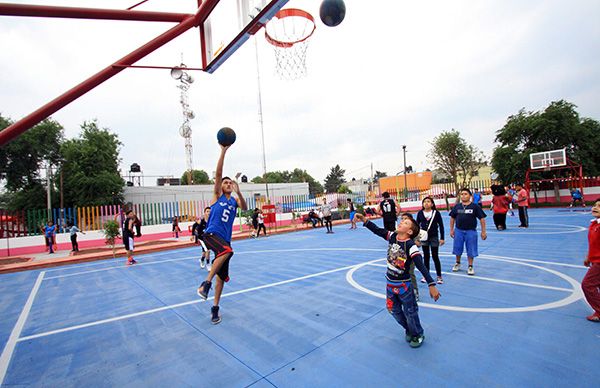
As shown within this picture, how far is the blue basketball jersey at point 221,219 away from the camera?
197 inches

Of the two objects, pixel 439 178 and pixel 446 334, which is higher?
pixel 439 178

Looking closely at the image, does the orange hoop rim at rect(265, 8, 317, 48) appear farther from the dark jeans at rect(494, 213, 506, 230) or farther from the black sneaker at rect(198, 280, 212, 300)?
the dark jeans at rect(494, 213, 506, 230)

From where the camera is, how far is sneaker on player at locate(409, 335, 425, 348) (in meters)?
3.58

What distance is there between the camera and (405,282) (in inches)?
142

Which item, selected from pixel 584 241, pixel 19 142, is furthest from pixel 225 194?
pixel 19 142

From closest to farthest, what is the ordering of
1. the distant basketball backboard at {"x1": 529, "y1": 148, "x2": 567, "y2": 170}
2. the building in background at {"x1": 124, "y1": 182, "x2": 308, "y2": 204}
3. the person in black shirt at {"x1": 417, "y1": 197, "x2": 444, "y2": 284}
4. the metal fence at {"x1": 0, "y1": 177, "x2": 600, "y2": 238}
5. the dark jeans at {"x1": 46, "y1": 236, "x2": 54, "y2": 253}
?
the person in black shirt at {"x1": 417, "y1": 197, "x2": 444, "y2": 284} → the dark jeans at {"x1": 46, "y1": 236, "x2": 54, "y2": 253} → the metal fence at {"x1": 0, "y1": 177, "x2": 600, "y2": 238} → the distant basketball backboard at {"x1": 529, "y1": 148, "x2": 567, "y2": 170} → the building in background at {"x1": 124, "y1": 182, "x2": 308, "y2": 204}

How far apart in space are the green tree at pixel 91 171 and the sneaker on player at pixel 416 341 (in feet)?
109

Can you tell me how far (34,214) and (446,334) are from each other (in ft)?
76.0

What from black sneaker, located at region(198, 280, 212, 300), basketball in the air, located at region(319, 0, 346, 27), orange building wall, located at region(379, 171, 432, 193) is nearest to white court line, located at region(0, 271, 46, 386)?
black sneaker, located at region(198, 280, 212, 300)

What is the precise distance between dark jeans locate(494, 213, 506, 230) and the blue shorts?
333 inches

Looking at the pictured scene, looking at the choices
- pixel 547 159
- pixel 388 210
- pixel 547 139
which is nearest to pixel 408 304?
pixel 388 210

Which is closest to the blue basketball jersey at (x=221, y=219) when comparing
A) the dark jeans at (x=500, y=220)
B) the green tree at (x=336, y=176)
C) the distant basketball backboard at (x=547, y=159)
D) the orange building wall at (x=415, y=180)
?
the dark jeans at (x=500, y=220)

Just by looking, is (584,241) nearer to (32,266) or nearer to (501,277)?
(501,277)

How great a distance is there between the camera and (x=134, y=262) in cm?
1212
